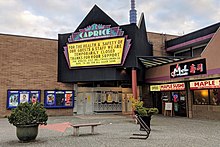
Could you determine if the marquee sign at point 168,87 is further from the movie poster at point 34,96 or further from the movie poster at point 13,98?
the movie poster at point 13,98

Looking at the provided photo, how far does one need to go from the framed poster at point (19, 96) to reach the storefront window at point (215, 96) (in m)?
14.0

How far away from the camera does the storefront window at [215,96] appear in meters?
17.0

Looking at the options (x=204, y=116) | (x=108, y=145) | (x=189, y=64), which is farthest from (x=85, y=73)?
(x=108, y=145)

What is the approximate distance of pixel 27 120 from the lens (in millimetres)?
9359

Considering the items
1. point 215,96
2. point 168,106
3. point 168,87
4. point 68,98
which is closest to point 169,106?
point 168,106

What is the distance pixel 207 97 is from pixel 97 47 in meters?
9.42

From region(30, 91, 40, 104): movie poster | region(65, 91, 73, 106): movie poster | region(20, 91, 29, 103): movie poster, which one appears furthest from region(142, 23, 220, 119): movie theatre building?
region(20, 91, 29, 103): movie poster

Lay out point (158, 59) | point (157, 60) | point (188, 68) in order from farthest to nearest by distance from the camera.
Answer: point (157, 60) → point (158, 59) → point (188, 68)

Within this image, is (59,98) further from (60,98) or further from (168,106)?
(168,106)

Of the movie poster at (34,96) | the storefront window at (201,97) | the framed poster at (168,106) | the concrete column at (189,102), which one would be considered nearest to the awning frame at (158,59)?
the concrete column at (189,102)

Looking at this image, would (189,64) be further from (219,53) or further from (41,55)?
(41,55)

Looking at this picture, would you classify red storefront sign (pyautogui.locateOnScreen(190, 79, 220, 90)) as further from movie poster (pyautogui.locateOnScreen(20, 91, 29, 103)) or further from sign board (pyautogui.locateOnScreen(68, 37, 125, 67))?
movie poster (pyautogui.locateOnScreen(20, 91, 29, 103))

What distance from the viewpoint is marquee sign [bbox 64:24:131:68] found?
63.3 feet

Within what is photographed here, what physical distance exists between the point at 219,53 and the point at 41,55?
14429 millimetres
